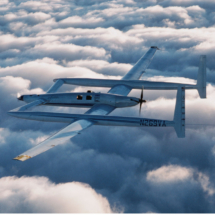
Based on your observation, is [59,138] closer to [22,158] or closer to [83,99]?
[22,158]

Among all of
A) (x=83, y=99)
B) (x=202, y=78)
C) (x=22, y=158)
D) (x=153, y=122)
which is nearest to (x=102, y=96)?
(x=83, y=99)

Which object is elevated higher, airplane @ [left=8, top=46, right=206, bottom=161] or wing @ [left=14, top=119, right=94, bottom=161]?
airplane @ [left=8, top=46, right=206, bottom=161]

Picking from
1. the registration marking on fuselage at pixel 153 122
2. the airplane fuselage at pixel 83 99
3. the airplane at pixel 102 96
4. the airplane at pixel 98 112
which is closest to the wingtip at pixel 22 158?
the airplane at pixel 98 112

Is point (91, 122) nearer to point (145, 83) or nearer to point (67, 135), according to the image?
point (67, 135)

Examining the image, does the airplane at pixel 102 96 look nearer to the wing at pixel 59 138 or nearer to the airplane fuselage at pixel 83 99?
the airplane fuselage at pixel 83 99

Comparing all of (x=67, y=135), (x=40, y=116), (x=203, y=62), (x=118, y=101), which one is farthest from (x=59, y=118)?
(x=203, y=62)

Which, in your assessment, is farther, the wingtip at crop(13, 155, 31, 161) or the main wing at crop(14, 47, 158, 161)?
the main wing at crop(14, 47, 158, 161)

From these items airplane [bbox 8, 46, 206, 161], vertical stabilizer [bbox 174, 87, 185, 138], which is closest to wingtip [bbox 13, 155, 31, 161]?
airplane [bbox 8, 46, 206, 161]

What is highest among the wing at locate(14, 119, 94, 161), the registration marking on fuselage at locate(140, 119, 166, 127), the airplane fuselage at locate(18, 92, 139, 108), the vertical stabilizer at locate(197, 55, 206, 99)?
the vertical stabilizer at locate(197, 55, 206, 99)

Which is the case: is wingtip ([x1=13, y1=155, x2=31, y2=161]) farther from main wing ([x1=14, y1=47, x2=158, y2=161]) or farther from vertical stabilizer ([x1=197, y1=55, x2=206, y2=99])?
vertical stabilizer ([x1=197, y1=55, x2=206, y2=99])

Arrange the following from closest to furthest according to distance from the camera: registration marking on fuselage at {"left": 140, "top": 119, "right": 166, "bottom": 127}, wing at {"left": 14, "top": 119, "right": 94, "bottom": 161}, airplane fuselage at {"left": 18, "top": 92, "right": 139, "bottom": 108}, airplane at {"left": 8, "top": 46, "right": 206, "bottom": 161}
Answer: wing at {"left": 14, "top": 119, "right": 94, "bottom": 161}
airplane at {"left": 8, "top": 46, "right": 206, "bottom": 161}
registration marking on fuselage at {"left": 140, "top": 119, "right": 166, "bottom": 127}
airplane fuselage at {"left": 18, "top": 92, "right": 139, "bottom": 108}
